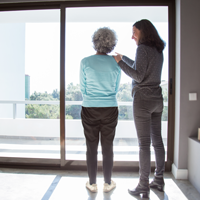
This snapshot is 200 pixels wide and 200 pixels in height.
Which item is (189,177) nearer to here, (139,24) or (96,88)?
(96,88)

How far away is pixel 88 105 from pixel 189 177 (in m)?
1.31

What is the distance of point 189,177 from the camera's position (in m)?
1.68

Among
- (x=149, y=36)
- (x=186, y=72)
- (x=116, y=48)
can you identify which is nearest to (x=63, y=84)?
(x=116, y=48)

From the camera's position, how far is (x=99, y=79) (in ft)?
4.40

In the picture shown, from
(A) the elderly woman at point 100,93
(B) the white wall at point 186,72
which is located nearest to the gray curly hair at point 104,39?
(A) the elderly woman at point 100,93

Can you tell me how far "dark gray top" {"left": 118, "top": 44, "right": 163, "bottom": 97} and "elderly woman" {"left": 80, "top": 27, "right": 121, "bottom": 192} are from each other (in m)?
0.15

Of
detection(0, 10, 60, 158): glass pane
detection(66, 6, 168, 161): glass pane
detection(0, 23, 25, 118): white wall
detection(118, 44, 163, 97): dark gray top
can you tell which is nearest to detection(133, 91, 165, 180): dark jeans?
detection(118, 44, 163, 97): dark gray top

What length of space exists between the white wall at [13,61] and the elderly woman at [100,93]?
4.87ft

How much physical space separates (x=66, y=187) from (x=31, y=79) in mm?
1495

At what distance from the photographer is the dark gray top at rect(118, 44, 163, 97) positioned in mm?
1293

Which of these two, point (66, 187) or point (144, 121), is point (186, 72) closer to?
point (144, 121)

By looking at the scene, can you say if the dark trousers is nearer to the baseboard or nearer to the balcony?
the balcony

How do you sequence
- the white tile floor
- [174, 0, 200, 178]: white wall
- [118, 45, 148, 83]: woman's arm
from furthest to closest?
[174, 0, 200, 178]: white wall → the white tile floor → [118, 45, 148, 83]: woman's arm

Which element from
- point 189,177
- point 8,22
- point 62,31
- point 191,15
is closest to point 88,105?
point 62,31
